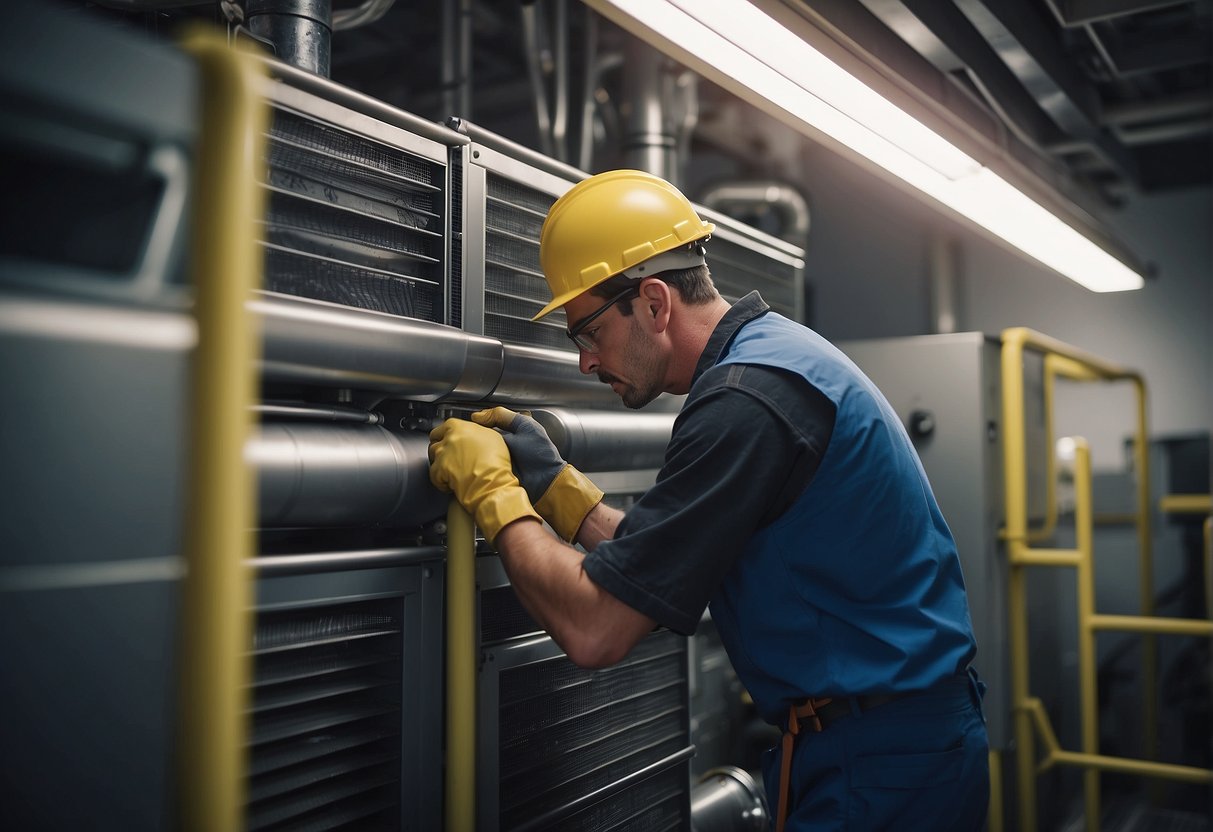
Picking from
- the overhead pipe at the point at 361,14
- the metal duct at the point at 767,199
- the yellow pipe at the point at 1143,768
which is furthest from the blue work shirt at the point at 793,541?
the metal duct at the point at 767,199

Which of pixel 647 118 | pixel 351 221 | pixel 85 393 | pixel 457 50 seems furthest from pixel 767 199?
pixel 85 393

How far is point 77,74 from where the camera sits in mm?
827

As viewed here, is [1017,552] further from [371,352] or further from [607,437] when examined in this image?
[371,352]

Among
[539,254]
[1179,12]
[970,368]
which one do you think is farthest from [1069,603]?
[539,254]

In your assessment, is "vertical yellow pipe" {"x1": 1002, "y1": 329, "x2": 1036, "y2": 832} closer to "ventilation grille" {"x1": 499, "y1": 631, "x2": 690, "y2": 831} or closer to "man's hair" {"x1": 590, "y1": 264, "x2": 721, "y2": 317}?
"ventilation grille" {"x1": 499, "y1": 631, "x2": 690, "y2": 831}

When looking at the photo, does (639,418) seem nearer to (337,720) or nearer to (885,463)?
(885,463)

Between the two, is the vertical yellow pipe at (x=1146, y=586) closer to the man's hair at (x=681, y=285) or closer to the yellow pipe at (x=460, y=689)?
the man's hair at (x=681, y=285)

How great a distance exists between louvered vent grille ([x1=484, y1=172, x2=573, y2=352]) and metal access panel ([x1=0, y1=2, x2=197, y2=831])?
0.81 meters

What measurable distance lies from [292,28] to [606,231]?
66 cm

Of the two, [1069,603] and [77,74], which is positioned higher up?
[77,74]

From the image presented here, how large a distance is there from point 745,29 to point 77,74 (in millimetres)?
1127

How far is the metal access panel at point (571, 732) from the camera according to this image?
1.59m

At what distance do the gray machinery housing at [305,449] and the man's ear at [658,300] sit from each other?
23 cm

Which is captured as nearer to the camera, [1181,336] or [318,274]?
[318,274]
